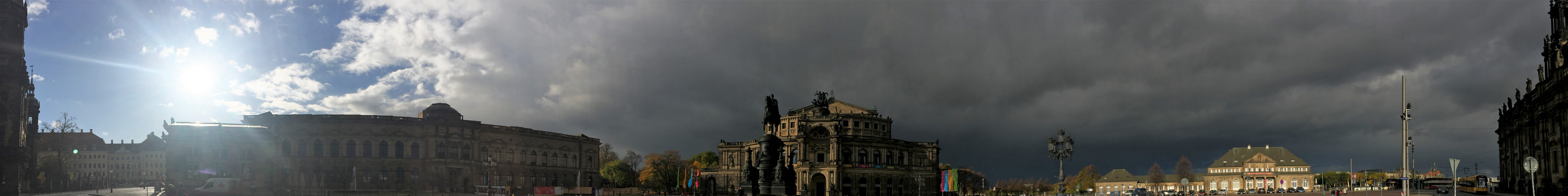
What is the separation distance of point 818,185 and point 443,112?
34.8m

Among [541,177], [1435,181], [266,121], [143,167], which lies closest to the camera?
[266,121]

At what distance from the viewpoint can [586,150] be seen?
97.2 meters

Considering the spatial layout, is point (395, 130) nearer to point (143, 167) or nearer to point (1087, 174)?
point (143, 167)

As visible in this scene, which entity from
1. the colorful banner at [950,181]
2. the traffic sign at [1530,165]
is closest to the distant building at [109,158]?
the colorful banner at [950,181]

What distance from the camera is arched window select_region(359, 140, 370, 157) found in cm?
7500

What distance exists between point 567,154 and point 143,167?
285 ft

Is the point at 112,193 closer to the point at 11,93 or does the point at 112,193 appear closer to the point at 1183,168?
the point at 11,93

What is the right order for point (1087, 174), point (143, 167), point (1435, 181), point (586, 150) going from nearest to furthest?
1. point (1435, 181)
2. point (586, 150)
3. point (143, 167)
4. point (1087, 174)

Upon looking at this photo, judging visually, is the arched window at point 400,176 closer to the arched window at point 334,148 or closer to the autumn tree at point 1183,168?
the arched window at point 334,148

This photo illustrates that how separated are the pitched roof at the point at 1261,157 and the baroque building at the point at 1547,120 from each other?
9198 cm

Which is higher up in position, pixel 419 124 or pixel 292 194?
pixel 419 124

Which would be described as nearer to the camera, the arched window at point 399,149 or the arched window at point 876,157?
the arched window at point 399,149

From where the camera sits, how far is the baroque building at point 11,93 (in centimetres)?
7075

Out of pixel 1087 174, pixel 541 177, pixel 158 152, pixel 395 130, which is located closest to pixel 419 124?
pixel 395 130
